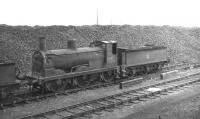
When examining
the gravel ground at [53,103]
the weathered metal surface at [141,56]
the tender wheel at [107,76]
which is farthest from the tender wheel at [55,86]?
the weathered metal surface at [141,56]

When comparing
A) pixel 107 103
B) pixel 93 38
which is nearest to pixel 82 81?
pixel 107 103

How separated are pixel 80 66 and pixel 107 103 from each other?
347 centimetres

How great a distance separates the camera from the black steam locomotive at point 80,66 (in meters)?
13.7

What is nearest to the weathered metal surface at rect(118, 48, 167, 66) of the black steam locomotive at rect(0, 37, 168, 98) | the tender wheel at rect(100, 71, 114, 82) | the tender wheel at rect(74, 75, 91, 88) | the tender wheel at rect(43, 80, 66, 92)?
the black steam locomotive at rect(0, 37, 168, 98)

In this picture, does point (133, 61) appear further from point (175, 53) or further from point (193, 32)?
point (193, 32)

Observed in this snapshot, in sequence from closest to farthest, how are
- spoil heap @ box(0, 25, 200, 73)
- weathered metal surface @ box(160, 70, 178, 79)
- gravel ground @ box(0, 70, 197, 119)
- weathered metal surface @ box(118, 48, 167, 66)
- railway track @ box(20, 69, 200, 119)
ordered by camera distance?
1. railway track @ box(20, 69, 200, 119)
2. gravel ground @ box(0, 70, 197, 119)
3. weathered metal surface @ box(118, 48, 167, 66)
4. weathered metal surface @ box(160, 70, 178, 79)
5. spoil heap @ box(0, 25, 200, 73)

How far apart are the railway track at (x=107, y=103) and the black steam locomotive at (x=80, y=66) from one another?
254 cm

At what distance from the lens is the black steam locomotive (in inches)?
540

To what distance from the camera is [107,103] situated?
1256cm

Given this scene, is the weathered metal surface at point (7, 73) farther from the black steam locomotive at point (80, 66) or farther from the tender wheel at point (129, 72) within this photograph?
the tender wheel at point (129, 72)

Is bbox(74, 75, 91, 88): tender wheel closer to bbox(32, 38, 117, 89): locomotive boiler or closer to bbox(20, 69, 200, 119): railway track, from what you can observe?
bbox(32, 38, 117, 89): locomotive boiler

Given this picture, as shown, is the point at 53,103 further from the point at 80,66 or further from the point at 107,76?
the point at 107,76

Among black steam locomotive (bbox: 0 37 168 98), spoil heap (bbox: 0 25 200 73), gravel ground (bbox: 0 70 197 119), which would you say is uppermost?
spoil heap (bbox: 0 25 200 73)

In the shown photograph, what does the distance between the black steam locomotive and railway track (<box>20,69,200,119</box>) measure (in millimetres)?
2543
